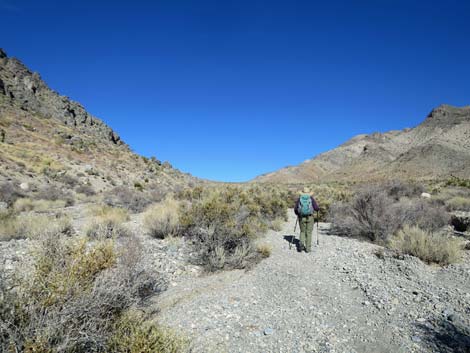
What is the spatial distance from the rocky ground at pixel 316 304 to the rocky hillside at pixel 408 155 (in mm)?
64150

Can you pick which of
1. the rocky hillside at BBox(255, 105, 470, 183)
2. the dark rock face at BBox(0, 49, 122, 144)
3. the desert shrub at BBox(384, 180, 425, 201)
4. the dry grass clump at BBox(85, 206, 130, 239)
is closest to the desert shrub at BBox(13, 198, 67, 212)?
the dry grass clump at BBox(85, 206, 130, 239)

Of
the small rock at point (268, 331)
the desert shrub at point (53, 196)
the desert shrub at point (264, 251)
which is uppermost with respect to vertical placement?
the desert shrub at point (53, 196)

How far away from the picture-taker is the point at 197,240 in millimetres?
7664

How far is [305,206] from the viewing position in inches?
341

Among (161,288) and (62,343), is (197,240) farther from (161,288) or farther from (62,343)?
(62,343)

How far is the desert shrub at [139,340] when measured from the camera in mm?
A: 2660

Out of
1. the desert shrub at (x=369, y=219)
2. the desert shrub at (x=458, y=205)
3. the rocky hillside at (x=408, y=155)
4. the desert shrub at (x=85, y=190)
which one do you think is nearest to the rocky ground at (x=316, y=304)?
the desert shrub at (x=369, y=219)

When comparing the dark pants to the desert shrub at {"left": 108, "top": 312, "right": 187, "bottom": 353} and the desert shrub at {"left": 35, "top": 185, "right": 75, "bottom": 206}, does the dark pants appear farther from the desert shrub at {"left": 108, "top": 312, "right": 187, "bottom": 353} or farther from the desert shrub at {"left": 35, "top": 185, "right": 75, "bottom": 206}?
the desert shrub at {"left": 35, "top": 185, "right": 75, "bottom": 206}

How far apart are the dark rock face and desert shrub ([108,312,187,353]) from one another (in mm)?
45164

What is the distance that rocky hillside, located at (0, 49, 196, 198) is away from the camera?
22.9 metres

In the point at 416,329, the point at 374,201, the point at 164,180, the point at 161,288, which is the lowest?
the point at 416,329

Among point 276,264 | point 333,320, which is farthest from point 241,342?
point 276,264

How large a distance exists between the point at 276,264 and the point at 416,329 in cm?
336

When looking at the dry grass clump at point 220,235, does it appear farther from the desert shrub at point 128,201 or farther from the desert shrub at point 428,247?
the desert shrub at point 128,201
